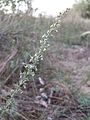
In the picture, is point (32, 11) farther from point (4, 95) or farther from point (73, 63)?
point (4, 95)

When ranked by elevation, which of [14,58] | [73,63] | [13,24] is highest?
[13,24]

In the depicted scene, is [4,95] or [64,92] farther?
[64,92]

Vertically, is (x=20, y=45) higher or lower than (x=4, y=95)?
higher

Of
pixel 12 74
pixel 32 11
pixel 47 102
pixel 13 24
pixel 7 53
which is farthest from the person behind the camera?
pixel 32 11

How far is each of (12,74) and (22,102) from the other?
1.49 ft

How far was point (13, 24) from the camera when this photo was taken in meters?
3.56

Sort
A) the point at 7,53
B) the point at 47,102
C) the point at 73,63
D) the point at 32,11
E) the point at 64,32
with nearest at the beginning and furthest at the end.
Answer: the point at 47,102 < the point at 7,53 < the point at 32,11 < the point at 73,63 < the point at 64,32

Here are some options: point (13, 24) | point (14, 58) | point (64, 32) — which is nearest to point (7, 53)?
point (14, 58)

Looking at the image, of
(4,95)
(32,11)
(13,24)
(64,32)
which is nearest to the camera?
(4,95)

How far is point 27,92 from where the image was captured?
2.96 m

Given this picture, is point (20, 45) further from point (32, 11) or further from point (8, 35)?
point (32, 11)

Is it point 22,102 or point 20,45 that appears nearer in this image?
point 22,102

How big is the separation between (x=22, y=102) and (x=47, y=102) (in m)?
0.28

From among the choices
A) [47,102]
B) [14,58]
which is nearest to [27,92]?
[47,102]
